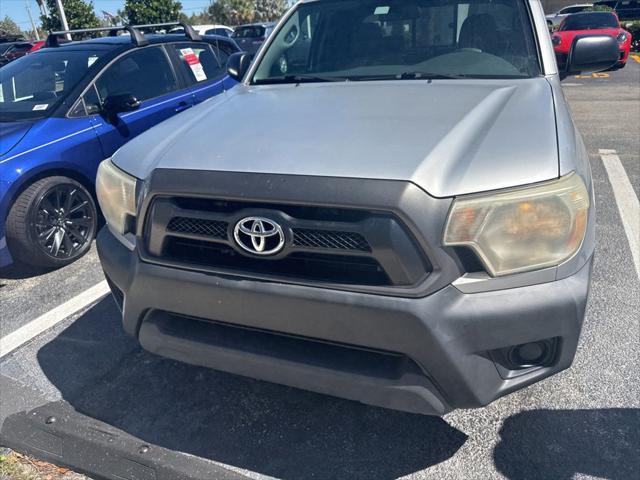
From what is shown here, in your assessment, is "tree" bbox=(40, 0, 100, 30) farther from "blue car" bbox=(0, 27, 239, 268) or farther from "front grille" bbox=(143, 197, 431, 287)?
"front grille" bbox=(143, 197, 431, 287)

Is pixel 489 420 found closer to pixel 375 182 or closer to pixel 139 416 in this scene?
pixel 375 182

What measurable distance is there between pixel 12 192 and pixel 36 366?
1.35 metres

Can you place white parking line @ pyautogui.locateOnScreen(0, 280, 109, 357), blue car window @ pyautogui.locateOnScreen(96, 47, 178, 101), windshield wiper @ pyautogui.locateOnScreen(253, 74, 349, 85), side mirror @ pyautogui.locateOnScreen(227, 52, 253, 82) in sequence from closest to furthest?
windshield wiper @ pyautogui.locateOnScreen(253, 74, 349, 85) → white parking line @ pyautogui.locateOnScreen(0, 280, 109, 357) → side mirror @ pyautogui.locateOnScreen(227, 52, 253, 82) → blue car window @ pyautogui.locateOnScreen(96, 47, 178, 101)

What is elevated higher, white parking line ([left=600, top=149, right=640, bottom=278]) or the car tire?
the car tire

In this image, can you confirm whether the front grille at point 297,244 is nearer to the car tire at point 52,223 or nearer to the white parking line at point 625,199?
the car tire at point 52,223

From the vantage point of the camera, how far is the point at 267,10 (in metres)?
64.6

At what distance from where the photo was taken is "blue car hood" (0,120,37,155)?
3.72 m

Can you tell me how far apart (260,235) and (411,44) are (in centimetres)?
186

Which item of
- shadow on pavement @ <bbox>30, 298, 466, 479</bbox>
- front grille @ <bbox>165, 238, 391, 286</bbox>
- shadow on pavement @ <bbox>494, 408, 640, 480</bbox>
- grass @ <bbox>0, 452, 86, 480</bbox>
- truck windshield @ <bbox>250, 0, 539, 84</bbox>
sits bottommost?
shadow on pavement @ <bbox>494, 408, 640, 480</bbox>

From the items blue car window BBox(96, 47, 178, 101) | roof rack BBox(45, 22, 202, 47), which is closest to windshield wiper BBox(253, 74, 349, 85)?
blue car window BBox(96, 47, 178, 101)

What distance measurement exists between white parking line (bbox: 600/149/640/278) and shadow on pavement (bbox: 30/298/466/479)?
89.3 inches

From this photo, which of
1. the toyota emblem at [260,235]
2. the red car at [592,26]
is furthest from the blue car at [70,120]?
the red car at [592,26]

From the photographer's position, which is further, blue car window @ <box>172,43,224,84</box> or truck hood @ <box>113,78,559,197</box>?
blue car window @ <box>172,43,224,84</box>

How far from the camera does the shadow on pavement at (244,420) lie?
7.43ft
